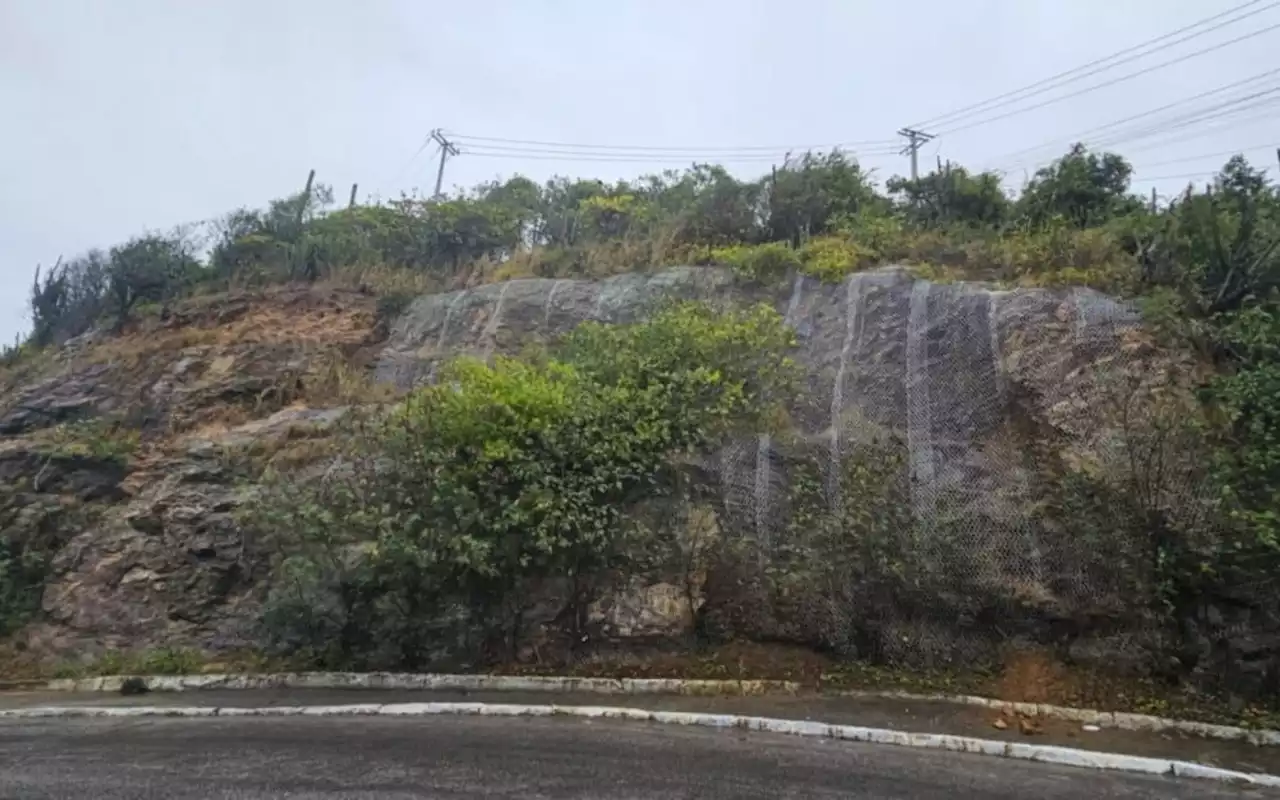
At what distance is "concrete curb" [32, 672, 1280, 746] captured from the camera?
647cm

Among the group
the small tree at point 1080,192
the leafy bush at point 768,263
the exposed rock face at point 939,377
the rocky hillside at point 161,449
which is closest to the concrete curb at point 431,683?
the rocky hillside at point 161,449

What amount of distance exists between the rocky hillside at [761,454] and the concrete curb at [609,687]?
1.97ft

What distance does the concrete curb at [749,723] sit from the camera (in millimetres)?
5641

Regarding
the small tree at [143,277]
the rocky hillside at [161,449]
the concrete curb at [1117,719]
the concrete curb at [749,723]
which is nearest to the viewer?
the concrete curb at [749,723]

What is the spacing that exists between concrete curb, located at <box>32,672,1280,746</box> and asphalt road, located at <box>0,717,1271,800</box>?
98 centimetres

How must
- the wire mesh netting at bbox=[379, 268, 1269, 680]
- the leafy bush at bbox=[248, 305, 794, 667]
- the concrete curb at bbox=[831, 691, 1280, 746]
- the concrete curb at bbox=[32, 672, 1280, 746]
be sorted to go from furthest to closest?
the leafy bush at bbox=[248, 305, 794, 667]
the wire mesh netting at bbox=[379, 268, 1269, 680]
the concrete curb at bbox=[32, 672, 1280, 746]
the concrete curb at bbox=[831, 691, 1280, 746]

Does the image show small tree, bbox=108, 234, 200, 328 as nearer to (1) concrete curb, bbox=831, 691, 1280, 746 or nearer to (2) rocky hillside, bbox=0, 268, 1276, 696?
(2) rocky hillside, bbox=0, 268, 1276, 696

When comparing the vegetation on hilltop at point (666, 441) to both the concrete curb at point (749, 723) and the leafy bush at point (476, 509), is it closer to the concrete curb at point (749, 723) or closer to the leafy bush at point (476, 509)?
the leafy bush at point (476, 509)

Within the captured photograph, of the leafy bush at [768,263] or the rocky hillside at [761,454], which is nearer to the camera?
the rocky hillside at [761,454]

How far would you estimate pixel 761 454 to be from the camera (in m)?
9.23

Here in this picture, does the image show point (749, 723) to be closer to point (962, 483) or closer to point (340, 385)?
point (962, 483)

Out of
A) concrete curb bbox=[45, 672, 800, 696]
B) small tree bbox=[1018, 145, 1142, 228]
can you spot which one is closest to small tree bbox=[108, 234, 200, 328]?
concrete curb bbox=[45, 672, 800, 696]

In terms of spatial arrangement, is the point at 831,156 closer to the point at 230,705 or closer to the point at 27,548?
the point at 230,705

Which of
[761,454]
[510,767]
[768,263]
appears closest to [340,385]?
[768,263]
